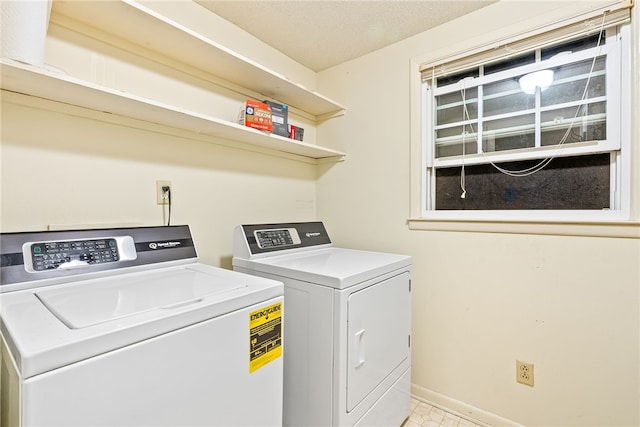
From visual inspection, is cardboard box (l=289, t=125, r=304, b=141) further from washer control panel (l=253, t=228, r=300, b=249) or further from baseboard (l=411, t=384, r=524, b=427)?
baseboard (l=411, t=384, r=524, b=427)

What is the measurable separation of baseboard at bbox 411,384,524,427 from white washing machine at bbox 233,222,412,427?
25cm

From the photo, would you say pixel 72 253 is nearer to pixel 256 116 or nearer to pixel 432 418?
pixel 256 116

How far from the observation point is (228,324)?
3.09 feet

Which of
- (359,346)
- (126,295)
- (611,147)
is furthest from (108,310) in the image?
(611,147)

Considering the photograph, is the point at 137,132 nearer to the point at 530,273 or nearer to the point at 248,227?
the point at 248,227

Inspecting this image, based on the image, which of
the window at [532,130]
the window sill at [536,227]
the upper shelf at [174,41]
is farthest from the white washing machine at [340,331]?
the upper shelf at [174,41]

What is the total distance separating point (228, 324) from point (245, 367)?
0.55ft

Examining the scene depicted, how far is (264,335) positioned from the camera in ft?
3.45

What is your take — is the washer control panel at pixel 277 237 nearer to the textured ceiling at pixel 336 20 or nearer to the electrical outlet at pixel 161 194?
the electrical outlet at pixel 161 194

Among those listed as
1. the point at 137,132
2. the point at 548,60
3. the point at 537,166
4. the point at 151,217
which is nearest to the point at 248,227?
the point at 151,217

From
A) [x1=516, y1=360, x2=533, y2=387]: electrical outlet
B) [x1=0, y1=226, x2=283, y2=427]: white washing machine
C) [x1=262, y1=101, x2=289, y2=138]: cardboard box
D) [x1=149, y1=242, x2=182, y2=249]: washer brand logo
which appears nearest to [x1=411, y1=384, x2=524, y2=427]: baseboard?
[x1=516, y1=360, x2=533, y2=387]: electrical outlet

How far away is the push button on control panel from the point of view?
3.45 feet

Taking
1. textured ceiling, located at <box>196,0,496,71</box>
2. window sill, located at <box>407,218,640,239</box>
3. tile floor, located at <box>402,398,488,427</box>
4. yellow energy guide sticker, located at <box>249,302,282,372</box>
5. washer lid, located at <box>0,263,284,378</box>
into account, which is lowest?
tile floor, located at <box>402,398,488,427</box>

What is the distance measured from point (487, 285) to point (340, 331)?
1.00 metres
